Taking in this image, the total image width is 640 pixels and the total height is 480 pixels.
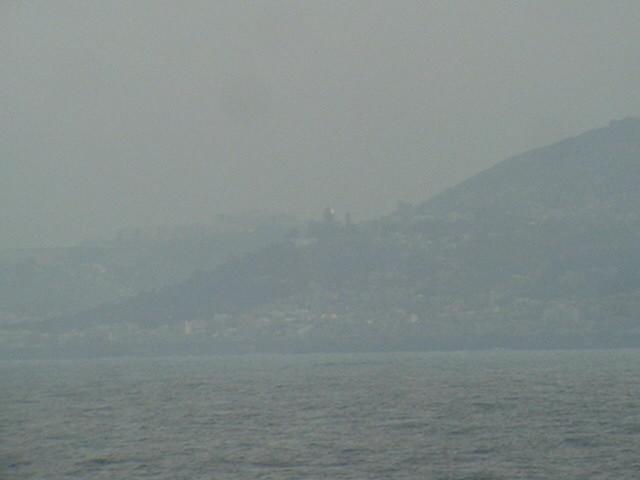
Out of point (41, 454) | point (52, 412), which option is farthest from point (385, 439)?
point (52, 412)

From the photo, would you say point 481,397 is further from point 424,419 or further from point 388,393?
point 424,419

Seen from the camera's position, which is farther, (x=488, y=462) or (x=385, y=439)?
(x=385, y=439)

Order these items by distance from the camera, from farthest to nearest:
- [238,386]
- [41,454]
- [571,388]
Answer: [238,386] → [571,388] → [41,454]

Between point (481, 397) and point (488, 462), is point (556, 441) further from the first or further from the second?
point (481, 397)

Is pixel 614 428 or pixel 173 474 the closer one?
pixel 173 474

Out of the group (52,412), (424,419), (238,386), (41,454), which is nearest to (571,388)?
(424,419)

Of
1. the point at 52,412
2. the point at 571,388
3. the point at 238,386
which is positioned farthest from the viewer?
the point at 238,386
